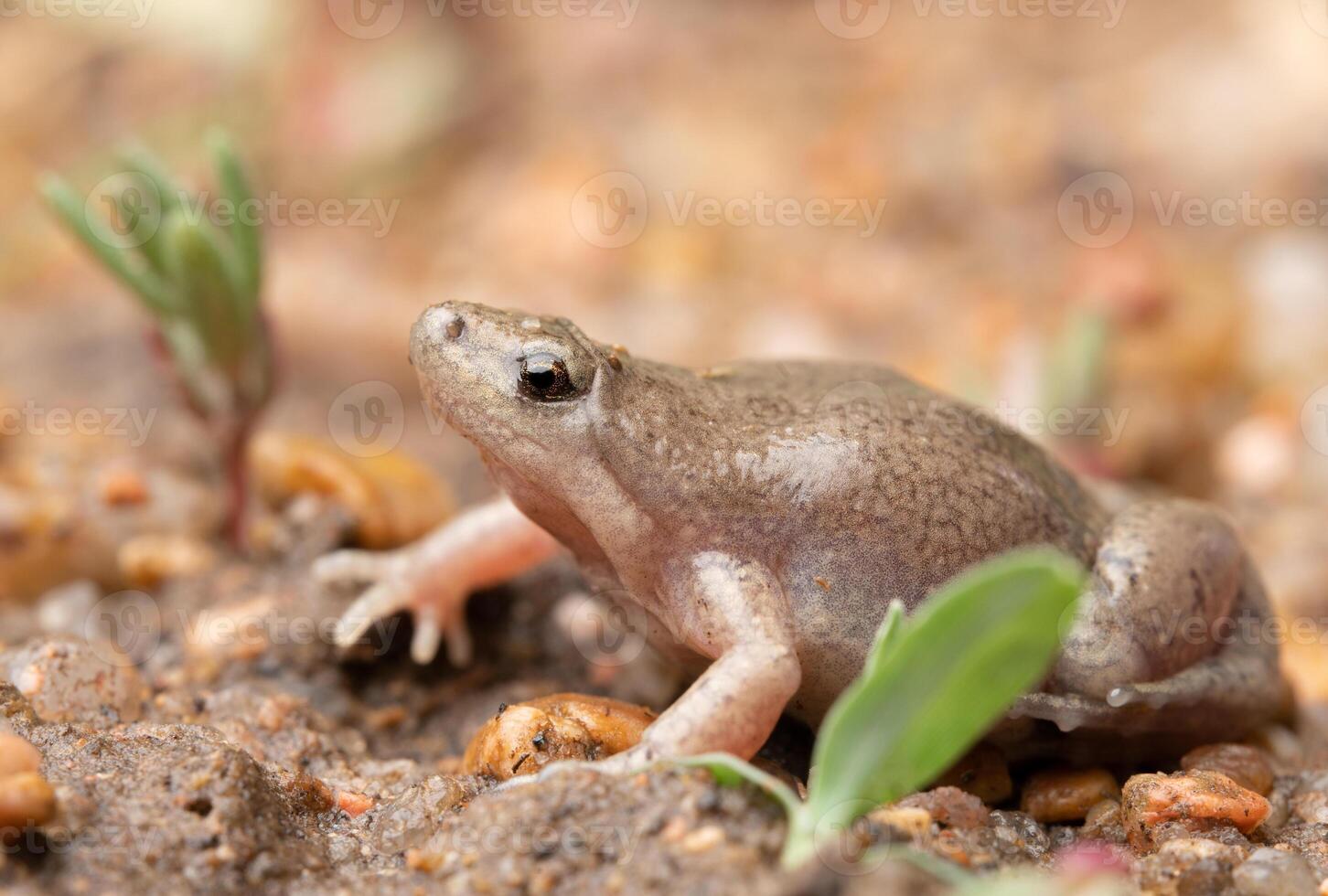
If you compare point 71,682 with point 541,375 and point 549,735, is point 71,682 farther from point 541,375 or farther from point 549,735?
A: point 541,375

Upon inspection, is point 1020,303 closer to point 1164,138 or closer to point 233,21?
point 1164,138

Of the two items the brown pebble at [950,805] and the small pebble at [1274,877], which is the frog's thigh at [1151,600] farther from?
the small pebble at [1274,877]

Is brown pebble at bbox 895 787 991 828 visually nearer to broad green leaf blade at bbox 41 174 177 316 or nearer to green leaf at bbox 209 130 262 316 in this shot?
green leaf at bbox 209 130 262 316

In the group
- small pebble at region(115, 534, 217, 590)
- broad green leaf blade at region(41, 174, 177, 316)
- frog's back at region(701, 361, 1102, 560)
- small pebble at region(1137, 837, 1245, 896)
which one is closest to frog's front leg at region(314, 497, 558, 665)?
small pebble at region(115, 534, 217, 590)

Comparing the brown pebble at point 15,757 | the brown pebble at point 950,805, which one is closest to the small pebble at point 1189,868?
the brown pebble at point 950,805

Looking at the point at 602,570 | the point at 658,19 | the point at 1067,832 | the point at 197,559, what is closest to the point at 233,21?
the point at 658,19

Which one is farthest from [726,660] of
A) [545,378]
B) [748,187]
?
[748,187]
